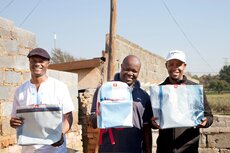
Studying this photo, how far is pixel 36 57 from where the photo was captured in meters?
2.86

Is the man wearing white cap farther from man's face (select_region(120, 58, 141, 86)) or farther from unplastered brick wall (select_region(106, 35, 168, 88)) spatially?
unplastered brick wall (select_region(106, 35, 168, 88))

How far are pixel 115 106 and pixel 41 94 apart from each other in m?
0.65

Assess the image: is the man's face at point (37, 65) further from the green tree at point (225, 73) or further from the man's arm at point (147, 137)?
the green tree at point (225, 73)

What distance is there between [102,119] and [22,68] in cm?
243

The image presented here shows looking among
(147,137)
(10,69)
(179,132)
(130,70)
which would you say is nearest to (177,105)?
(179,132)

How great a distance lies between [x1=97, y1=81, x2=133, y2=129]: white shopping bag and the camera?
279cm

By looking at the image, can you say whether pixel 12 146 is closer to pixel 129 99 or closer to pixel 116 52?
pixel 129 99

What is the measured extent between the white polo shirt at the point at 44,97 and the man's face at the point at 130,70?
0.55 m

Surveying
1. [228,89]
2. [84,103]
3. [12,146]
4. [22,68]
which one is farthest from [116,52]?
[228,89]

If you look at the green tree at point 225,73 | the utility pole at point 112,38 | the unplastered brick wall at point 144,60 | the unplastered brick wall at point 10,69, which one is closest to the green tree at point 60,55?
the unplastered brick wall at point 144,60

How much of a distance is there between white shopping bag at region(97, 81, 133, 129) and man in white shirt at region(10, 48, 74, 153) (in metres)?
0.30

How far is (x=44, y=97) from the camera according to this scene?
2.85m

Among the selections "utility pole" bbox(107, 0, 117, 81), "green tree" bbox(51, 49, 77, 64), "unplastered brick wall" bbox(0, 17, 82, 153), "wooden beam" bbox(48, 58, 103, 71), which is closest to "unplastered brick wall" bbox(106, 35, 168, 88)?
"utility pole" bbox(107, 0, 117, 81)

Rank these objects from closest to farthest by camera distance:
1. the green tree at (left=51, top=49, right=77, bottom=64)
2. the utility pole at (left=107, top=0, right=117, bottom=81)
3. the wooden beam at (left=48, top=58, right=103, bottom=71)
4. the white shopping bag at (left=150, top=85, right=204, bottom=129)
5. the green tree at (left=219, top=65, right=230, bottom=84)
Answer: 1. the white shopping bag at (left=150, top=85, right=204, bottom=129)
2. the utility pole at (left=107, top=0, right=117, bottom=81)
3. the wooden beam at (left=48, top=58, right=103, bottom=71)
4. the green tree at (left=51, top=49, right=77, bottom=64)
5. the green tree at (left=219, top=65, right=230, bottom=84)
